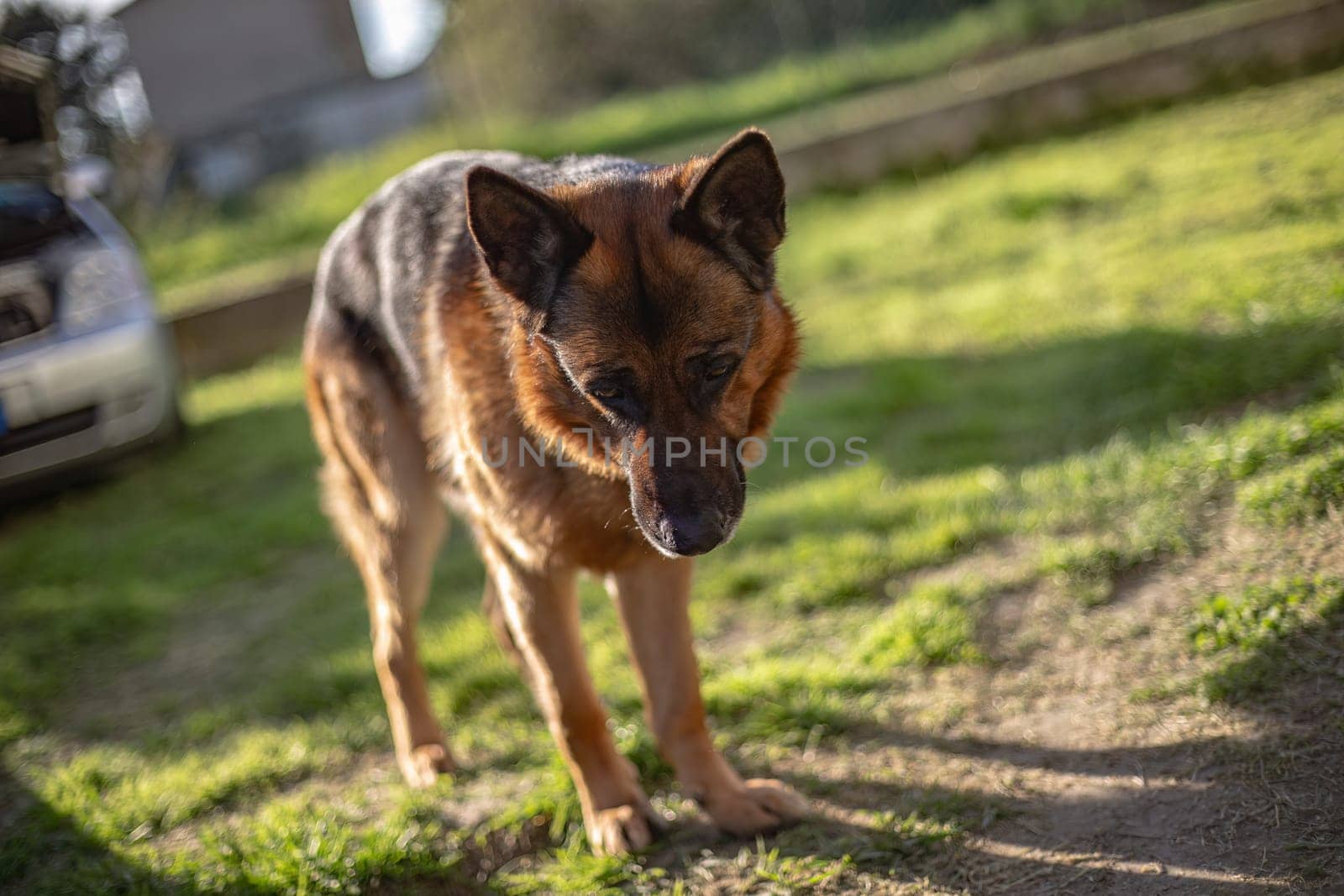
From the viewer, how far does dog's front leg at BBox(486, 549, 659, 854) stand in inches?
112

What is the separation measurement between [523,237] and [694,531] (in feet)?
2.93

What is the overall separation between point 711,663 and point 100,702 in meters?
2.72

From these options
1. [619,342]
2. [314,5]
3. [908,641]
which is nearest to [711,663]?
[908,641]

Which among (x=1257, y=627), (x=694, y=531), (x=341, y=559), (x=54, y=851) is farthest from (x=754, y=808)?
(x=341, y=559)

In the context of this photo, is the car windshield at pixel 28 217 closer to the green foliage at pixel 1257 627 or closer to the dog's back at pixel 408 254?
the dog's back at pixel 408 254

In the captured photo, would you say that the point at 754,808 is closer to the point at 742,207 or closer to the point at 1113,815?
the point at 1113,815

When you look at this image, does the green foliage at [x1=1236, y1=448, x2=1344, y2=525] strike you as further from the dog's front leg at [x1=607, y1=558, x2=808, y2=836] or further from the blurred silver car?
the blurred silver car

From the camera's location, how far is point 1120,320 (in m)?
5.27

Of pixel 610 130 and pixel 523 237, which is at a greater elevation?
pixel 610 130

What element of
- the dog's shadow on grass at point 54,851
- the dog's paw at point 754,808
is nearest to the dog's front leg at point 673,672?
the dog's paw at point 754,808

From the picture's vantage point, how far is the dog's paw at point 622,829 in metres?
2.74

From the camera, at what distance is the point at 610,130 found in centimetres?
1272

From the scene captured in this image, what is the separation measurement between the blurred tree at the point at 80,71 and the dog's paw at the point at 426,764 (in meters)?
11.0

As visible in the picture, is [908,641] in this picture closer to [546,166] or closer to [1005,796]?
[1005,796]
